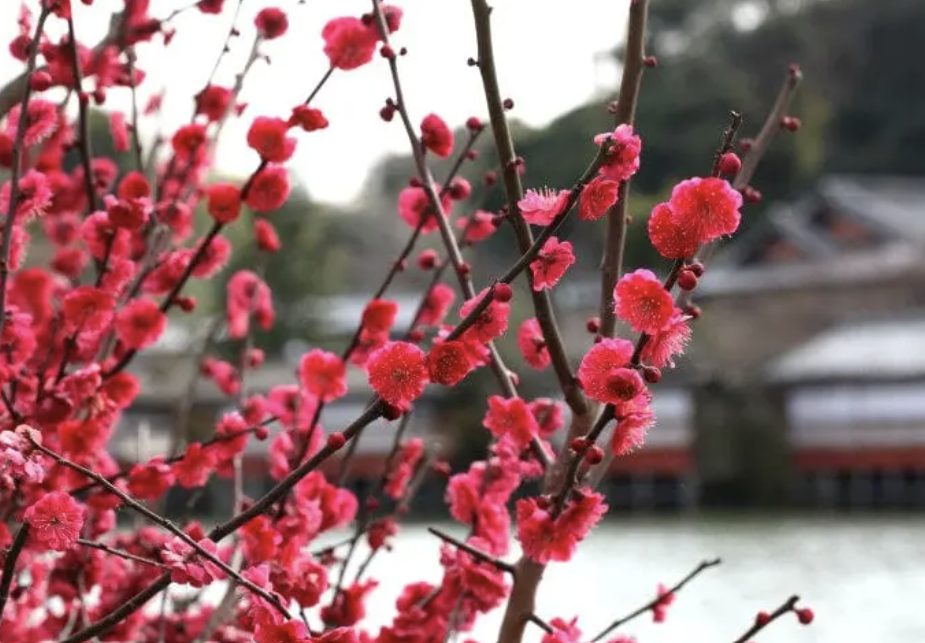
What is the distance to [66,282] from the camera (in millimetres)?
1469

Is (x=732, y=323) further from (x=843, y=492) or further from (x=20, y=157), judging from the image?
(x=20, y=157)

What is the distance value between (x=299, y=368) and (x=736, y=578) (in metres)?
5.49

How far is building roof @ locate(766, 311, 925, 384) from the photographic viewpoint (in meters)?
10.8

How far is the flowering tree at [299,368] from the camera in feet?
2.30

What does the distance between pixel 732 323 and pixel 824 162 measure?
3.30m

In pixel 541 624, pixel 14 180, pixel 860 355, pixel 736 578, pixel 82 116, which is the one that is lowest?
pixel 541 624

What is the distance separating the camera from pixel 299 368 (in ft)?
3.51

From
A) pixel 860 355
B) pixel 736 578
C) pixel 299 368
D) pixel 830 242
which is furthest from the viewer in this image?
pixel 830 242

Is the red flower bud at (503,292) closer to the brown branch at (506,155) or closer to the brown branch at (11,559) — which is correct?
the brown branch at (506,155)

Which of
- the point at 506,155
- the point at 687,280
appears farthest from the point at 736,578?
the point at 687,280

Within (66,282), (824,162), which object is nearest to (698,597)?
(66,282)

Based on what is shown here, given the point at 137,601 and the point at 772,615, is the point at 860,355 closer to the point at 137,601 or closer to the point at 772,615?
the point at 772,615

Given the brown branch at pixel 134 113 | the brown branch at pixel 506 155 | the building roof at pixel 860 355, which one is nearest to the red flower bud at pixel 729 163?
the brown branch at pixel 506 155

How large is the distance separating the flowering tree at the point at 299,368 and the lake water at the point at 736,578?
2.28 metres
